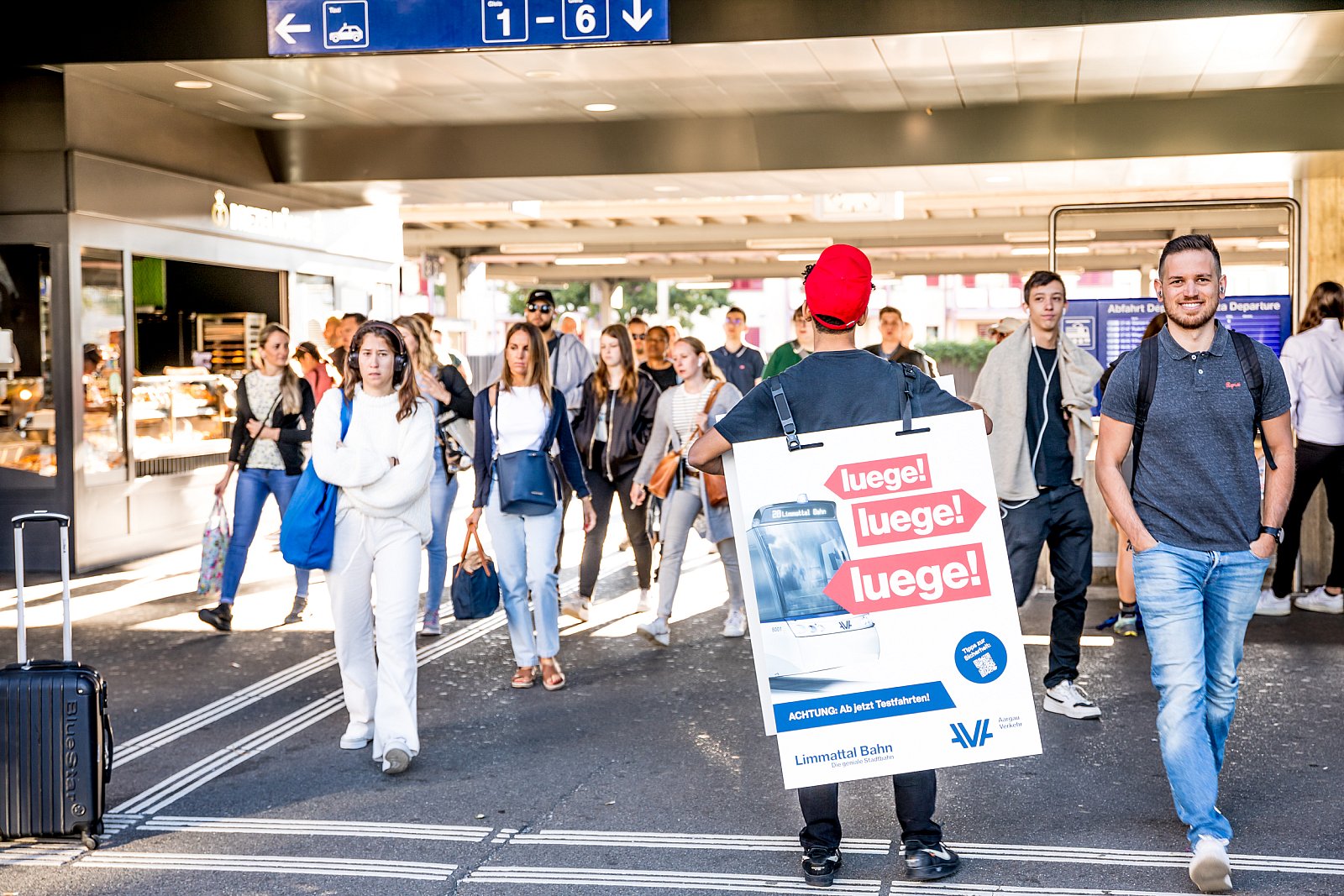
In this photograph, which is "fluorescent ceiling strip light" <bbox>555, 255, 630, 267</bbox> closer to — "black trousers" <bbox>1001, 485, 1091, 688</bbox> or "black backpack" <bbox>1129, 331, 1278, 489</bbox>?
"black trousers" <bbox>1001, 485, 1091, 688</bbox>

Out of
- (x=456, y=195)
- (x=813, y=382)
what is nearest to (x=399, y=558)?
(x=813, y=382)

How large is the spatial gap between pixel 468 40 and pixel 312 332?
19.0ft

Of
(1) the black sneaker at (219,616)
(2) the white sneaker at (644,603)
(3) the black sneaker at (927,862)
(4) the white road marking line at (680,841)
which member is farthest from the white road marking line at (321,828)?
(2) the white sneaker at (644,603)

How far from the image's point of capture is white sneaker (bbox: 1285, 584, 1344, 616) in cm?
884

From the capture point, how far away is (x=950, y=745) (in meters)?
4.22

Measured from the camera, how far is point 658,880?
448 cm

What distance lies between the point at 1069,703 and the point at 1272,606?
306cm

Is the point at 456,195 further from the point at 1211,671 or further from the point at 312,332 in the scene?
the point at 1211,671

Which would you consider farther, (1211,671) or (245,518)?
(245,518)

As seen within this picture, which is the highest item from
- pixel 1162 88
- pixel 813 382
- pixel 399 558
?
pixel 1162 88

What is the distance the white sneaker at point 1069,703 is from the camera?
247 inches

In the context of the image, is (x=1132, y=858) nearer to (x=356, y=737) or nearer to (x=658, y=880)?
(x=658, y=880)

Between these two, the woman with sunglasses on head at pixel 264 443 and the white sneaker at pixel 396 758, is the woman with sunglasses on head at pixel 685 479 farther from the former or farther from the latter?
the white sneaker at pixel 396 758

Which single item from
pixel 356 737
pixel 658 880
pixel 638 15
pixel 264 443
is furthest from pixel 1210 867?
pixel 264 443
